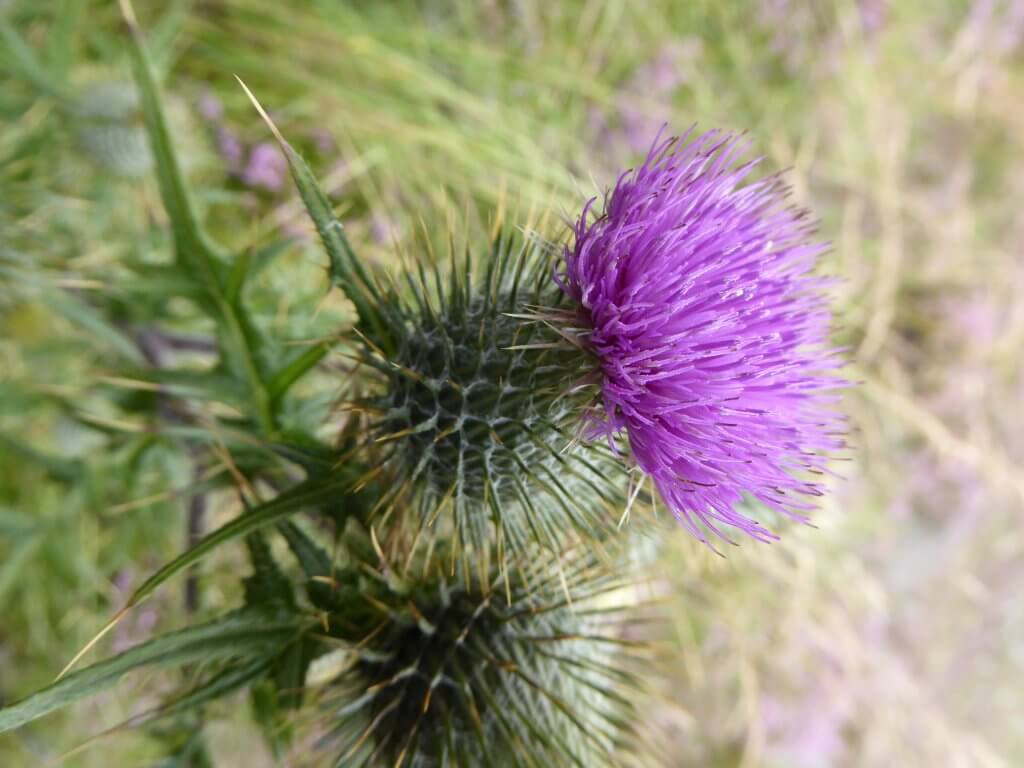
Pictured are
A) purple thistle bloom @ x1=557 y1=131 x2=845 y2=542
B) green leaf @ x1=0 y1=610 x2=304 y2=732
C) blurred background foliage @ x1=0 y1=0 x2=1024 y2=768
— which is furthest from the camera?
blurred background foliage @ x1=0 y1=0 x2=1024 y2=768

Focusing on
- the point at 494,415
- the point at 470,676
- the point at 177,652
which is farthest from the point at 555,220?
the point at 177,652

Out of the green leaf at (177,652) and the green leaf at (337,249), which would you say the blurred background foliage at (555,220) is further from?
the green leaf at (177,652)

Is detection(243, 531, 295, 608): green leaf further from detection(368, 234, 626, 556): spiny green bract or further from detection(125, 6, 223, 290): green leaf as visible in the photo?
detection(125, 6, 223, 290): green leaf

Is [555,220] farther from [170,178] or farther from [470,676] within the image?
[470,676]

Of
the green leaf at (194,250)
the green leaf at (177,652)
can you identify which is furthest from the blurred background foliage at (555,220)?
the green leaf at (177,652)

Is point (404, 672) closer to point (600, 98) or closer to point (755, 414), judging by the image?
point (755, 414)

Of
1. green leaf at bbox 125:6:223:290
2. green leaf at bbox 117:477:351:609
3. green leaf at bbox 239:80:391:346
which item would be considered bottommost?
green leaf at bbox 117:477:351:609

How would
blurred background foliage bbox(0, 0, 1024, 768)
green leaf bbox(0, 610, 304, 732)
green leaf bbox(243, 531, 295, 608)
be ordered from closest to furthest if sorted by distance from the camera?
green leaf bbox(0, 610, 304, 732) → green leaf bbox(243, 531, 295, 608) → blurred background foliage bbox(0, 0, 1024, 768)

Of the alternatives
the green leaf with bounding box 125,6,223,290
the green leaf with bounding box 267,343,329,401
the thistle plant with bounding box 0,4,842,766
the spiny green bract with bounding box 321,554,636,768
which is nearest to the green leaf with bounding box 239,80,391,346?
the thistle plant with bounding box 0,4,842,766
